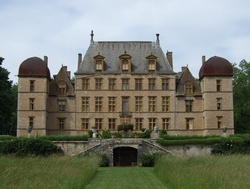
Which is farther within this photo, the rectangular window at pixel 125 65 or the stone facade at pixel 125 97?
the rectangular window at pixel 125 65

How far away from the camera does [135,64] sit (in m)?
44.9

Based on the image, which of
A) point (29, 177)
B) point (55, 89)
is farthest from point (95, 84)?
point (29, 177)

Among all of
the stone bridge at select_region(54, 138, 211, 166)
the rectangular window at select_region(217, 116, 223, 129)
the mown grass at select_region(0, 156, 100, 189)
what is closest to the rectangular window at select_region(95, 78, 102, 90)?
the stone bridge at select_region(54, 138, 211, 166)

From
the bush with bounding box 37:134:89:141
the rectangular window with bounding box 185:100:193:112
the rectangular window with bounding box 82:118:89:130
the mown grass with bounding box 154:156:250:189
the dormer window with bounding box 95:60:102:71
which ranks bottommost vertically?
the mown grass with bounding box 154:156:250:189

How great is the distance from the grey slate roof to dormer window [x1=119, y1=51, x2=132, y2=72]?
0.50 meters

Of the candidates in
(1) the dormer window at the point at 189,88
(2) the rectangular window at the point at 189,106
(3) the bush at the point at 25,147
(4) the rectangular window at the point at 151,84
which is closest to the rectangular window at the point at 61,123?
(4) the rectangular window at the point at 151,84

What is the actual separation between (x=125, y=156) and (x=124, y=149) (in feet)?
1.88

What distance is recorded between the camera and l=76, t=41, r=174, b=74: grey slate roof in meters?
44.4

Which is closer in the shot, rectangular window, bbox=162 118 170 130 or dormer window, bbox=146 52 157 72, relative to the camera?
rectangular window, bbox=162 118 170 130

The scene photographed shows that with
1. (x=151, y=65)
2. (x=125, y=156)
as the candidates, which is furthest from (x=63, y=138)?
(x=151, y=65)

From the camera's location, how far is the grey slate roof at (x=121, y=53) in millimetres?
44438

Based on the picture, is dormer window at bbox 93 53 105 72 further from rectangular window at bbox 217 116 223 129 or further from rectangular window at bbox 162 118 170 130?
rectangular window at bbox 217 116 223 129

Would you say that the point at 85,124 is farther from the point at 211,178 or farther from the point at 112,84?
the point at 211,178

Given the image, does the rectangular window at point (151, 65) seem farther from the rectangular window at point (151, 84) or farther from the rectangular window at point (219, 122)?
the rectangular window at point (219, 122)
